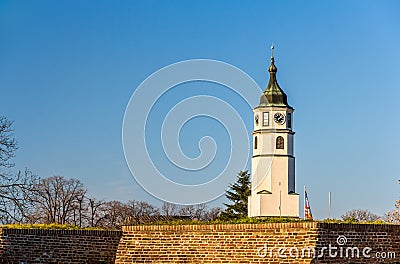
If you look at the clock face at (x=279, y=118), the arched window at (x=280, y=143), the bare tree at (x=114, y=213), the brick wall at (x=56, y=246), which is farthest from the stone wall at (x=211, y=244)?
the clock face at (x=279, y=118)

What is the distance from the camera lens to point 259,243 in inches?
681

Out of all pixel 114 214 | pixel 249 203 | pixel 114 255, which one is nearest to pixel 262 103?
pixel 249 203

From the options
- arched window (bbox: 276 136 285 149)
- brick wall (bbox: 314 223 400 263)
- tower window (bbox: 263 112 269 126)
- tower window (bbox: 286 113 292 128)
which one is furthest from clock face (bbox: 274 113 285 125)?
brick wall (bbox: 314 223 400 263)

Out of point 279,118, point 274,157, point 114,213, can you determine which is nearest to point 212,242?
point 114,213

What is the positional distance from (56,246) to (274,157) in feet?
183

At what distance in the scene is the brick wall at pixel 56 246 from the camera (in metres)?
18.0

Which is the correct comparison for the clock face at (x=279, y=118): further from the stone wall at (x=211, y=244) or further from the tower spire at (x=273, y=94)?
the stone wall at (x=211, y=244)

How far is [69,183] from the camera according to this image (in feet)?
182

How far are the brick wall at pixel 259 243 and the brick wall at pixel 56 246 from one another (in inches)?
18.0

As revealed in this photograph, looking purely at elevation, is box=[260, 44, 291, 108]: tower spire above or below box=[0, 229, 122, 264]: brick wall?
above

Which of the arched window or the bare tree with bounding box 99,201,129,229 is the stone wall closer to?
the bare tree with bounding box 99,201,129,229

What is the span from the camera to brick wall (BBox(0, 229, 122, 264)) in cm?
1800

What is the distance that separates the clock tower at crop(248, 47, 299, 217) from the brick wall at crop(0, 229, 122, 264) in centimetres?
5204

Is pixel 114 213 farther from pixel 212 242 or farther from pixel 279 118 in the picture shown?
pixel 212 242
